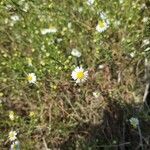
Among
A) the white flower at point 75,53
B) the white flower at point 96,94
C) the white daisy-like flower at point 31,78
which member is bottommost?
the white flower at point 96,94

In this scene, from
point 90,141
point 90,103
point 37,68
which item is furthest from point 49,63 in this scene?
point 90,141

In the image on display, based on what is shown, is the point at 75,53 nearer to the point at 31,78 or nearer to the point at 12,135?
the point at 31,78

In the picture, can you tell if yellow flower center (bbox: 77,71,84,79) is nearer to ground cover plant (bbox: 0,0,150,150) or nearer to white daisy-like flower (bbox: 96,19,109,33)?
ground cover plant (bbox: 0,0,150,150)

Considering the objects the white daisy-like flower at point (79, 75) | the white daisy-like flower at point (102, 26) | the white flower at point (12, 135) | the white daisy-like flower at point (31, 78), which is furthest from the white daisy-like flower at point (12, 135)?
the white daisy-like flower at point (102, 26)

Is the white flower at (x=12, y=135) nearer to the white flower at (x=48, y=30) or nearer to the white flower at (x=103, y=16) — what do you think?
the white flower at (x=48, y=30)

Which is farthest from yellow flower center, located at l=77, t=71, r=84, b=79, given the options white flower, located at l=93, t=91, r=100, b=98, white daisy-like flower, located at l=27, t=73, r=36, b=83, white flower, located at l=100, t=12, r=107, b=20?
white flower, located at l=100, t=12, r=107, b=20

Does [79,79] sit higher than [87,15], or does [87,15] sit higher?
[87,15]

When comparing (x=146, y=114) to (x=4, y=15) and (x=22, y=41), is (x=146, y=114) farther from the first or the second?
(x=4, y=15)
